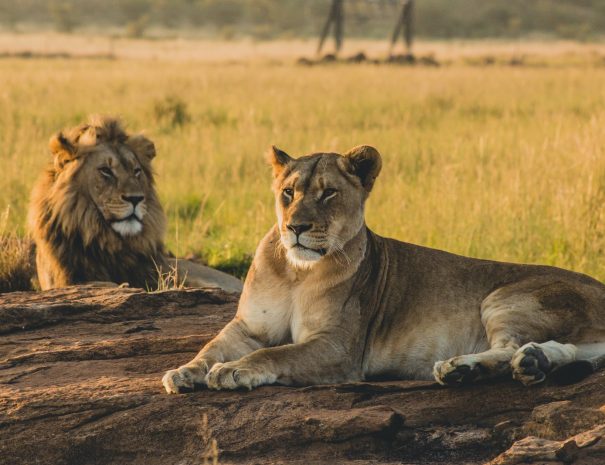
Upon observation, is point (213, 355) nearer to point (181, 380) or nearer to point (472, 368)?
point (181, 380)

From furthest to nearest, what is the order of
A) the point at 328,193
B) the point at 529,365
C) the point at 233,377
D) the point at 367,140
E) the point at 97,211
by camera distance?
the point at 367,140 < the point at 97,211 < the point at 328,193 < the point at 233,377 < the point at 529,365

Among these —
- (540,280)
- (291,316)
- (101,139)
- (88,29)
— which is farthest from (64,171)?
(88,29)

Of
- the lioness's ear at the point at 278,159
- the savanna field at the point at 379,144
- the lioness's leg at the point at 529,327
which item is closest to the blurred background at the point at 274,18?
the savanna field at the point at 379,144

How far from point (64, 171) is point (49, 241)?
451 mm

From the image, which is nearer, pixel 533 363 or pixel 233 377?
pixel 533 363

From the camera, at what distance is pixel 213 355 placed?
4410 mm

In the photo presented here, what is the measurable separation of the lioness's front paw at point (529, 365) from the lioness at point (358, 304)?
0.14 metres

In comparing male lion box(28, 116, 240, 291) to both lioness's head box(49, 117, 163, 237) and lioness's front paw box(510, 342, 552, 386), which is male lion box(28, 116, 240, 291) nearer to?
lioness's head box(49, 117, 163, 237)

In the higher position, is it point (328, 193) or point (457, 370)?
point (328, 193)

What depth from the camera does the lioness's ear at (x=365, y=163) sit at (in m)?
4.64

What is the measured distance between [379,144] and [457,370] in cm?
879

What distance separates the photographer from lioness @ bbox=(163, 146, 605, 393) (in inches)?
170

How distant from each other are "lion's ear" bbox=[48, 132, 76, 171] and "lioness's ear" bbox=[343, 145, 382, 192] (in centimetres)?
279

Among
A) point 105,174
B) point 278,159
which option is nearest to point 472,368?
point 278,159
